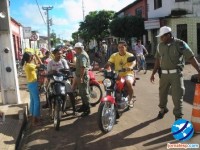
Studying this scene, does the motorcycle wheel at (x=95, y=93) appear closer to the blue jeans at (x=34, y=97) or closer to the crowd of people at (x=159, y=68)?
the crowd of people at (x=159, y=68)

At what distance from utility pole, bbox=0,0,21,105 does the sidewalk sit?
37cm

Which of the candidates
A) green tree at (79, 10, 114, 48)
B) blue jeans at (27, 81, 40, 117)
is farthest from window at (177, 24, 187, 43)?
green tree at (79, 10, 114, 48)

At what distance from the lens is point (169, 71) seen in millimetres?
6809

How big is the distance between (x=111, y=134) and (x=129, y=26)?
2433 cm

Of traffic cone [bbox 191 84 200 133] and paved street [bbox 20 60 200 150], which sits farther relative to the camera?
traffic cone [bbox 191 84 200 133]

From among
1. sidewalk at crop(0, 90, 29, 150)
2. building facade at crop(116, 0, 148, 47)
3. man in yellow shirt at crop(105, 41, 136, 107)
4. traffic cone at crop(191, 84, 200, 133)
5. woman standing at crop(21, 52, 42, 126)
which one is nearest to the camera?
sidewalk at crop(0, 90, 29, 150)

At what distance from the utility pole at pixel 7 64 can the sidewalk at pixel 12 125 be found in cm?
37

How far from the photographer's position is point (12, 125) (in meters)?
7.34

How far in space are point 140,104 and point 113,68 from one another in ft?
5.81

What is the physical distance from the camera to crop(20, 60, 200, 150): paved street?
19.8ft

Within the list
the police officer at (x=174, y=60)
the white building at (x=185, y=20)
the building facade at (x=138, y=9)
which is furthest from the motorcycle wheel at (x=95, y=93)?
the building facade at (x=138, y=9)

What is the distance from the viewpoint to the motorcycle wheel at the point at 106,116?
645cm

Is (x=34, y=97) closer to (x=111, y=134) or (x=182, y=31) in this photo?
(x=111, y=134)

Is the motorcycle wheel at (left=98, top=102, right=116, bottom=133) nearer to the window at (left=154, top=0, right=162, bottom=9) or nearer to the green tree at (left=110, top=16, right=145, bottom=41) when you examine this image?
the window at (left=154, top=0, right=162, bottom=9)
